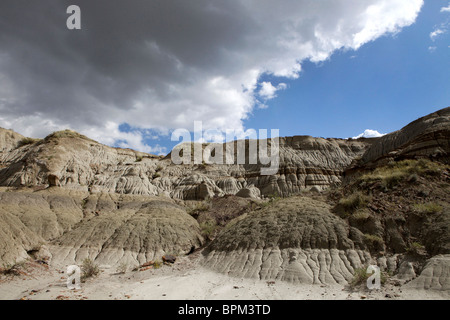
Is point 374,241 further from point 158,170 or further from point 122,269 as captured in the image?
point 158,170

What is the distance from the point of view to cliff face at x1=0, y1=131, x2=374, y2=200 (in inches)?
1633

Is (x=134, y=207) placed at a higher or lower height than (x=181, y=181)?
lower

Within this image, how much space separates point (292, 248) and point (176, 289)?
6.31 metres

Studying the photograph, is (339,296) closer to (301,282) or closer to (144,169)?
(301,282)

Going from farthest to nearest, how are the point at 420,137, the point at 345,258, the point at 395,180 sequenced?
the point at 420,137 → the point at 395,180 → the point at 345,258

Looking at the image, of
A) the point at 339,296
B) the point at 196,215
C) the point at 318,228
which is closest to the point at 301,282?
the point at 339,296

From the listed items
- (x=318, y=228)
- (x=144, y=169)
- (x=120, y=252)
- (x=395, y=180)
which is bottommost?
(x=120, y=252)

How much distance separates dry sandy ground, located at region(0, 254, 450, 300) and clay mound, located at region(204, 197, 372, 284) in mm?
812

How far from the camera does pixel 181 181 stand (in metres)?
51.3

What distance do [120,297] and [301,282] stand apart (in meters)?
7.31

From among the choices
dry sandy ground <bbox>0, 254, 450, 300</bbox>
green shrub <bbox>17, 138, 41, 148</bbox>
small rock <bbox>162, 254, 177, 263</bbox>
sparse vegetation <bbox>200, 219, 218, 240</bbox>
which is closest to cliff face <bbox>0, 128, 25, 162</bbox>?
green shrub <bbox>17, 138, 41, 148</bbox>

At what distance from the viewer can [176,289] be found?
11.8 meters
